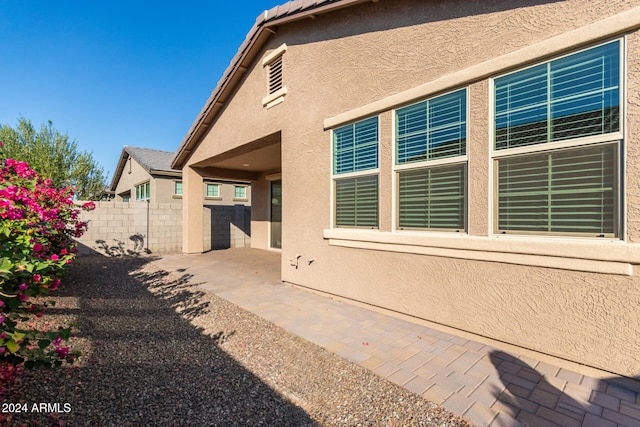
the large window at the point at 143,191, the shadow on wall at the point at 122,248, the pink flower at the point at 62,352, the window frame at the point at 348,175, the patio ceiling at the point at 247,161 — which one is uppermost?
the patio ceiling at the point at 247,161

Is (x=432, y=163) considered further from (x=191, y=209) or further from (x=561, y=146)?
(x=191, y=209)

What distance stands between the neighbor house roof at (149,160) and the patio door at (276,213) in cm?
852

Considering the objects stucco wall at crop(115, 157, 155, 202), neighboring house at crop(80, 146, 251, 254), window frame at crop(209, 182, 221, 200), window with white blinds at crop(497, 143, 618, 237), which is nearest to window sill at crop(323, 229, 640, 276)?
window with white blinds at crop(497, 143, 618, 237)

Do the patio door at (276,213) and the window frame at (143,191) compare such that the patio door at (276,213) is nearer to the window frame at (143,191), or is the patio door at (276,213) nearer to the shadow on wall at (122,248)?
the shadow on wall at (122,248)

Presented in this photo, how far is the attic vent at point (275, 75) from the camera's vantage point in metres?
6.76

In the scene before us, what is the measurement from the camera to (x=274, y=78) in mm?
6926

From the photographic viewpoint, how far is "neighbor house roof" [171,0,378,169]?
A: 17.4 ft

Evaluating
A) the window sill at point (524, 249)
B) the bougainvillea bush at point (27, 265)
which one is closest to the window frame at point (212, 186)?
the bougainvillea bush at point (27, 265)

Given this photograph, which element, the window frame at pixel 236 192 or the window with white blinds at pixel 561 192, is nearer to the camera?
the window with white blinds at pixel 561 192

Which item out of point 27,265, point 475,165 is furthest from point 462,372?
point 27,265

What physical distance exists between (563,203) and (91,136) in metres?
26.0

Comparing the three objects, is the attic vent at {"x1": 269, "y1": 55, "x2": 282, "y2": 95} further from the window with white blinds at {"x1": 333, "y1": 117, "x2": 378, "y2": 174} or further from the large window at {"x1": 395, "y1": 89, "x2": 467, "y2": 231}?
the large window at {"x1": 395, "y1": 89, "x2": 467, "y2": 231}

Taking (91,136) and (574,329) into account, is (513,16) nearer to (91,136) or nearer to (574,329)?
(574,329)

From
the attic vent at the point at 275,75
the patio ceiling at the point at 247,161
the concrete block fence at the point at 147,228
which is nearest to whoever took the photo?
the attic vent at the point at 275,75
